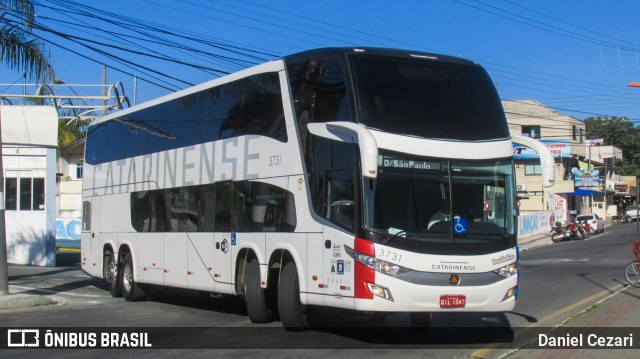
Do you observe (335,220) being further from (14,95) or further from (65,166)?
(65,166)

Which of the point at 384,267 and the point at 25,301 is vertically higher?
the point at 384,267

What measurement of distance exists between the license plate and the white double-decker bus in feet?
0.06

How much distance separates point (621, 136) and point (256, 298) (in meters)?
118

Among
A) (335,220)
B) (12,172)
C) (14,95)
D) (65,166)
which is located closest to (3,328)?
(335,220)

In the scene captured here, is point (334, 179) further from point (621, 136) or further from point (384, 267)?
point (621, 136)

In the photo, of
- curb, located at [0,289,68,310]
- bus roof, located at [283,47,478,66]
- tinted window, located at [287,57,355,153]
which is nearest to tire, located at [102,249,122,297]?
curb, located at [0,289,68,310]

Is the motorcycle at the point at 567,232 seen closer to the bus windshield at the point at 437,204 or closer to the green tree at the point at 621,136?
the bus windshield at the point at 437,204

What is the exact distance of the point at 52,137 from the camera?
94.6 ft

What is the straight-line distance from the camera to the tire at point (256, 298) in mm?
12234

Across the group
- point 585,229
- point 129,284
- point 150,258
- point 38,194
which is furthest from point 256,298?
point 585,229

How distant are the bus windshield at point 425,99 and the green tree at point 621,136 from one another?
348 feet

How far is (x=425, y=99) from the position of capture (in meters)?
10.4

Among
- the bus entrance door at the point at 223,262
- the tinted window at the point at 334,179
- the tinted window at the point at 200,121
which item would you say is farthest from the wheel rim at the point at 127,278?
the tinted window at the point at 334,179

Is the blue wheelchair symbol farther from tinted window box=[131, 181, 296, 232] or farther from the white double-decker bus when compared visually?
tinted window box=[131, 181, 296, 232]
